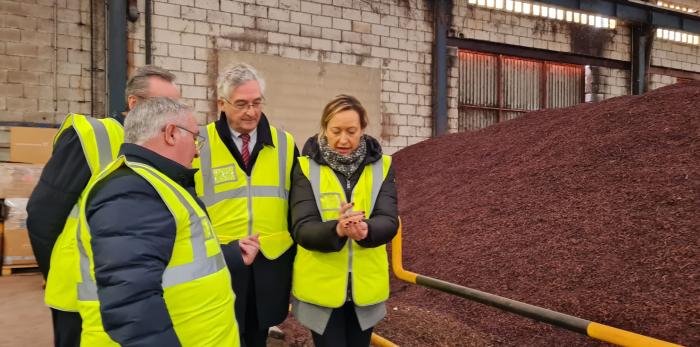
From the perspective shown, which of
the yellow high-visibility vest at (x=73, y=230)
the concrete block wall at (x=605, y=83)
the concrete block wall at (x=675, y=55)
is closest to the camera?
the yellow high-visibility vest at (x=73, y=230)

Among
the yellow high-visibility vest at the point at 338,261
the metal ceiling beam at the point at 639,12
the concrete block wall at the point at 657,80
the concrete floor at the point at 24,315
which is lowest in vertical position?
the concrete floor at the point at 24,315

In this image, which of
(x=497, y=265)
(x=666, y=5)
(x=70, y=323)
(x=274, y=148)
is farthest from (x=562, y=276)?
(x=666, y=5)

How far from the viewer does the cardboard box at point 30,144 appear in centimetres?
737

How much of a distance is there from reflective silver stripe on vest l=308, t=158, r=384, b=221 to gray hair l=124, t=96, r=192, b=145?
2.64 feet

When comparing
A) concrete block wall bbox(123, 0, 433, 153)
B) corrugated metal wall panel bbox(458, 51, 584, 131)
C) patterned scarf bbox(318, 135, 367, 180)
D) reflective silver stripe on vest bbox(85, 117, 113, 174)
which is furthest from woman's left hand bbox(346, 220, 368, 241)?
corrugated metal wall panel bbox(458, 51, 584, 131)

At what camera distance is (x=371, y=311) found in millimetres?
2305

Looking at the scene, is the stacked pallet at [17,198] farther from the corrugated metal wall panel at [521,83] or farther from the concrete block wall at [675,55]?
the concrete block wall at [675,55]

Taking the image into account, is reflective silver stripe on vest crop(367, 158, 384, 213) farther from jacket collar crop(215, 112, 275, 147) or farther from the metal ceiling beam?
the metal ceiling beam

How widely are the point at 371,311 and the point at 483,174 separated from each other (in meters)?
4.91

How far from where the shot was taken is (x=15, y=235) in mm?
6984

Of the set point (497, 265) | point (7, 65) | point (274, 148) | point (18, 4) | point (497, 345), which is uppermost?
point (18, 4)

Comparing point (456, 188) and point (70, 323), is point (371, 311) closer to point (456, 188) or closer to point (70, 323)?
point (70, 323)

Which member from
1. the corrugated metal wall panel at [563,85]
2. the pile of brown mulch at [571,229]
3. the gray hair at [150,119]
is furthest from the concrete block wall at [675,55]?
the gray hair at [150,119]

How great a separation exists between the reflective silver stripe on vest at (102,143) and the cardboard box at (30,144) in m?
6.35
